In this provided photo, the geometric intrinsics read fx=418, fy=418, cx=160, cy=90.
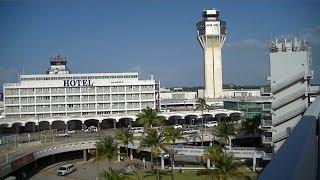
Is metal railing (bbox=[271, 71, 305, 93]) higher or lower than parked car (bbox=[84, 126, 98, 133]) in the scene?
higher

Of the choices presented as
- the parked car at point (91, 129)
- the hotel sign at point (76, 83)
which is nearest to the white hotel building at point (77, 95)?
the hotel sign at point (76, 83)

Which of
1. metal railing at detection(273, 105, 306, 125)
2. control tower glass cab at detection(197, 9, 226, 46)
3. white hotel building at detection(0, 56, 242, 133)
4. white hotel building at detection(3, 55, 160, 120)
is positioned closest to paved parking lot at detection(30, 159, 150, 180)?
metal railing at detection(273, 105, 306, 125)

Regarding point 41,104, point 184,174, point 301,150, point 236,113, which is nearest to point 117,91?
point 41,104

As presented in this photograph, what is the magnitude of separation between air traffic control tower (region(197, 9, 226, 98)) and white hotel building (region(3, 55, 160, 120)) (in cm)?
1999

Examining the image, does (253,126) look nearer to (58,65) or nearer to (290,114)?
(290,114)

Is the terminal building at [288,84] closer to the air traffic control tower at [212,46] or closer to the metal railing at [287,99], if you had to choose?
the metal railing at [287,99]

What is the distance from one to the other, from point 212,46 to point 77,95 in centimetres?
3330

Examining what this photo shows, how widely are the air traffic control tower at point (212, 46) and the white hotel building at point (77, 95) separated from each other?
1999 cm

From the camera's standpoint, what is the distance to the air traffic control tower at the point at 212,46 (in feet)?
301

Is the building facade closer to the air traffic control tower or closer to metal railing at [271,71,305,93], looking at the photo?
metal railing at [271,71,305,93]

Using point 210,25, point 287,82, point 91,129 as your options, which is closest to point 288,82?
point 287,82

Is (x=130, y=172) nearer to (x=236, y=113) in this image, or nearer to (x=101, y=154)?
(x=101, y=154)

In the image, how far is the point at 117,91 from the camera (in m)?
75.4

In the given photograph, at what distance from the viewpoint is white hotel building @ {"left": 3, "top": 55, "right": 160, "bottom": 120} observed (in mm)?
73000
